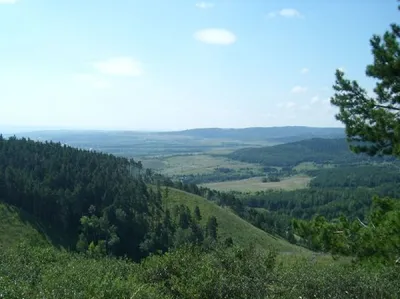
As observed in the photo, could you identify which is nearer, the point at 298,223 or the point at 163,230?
the point at 298,223

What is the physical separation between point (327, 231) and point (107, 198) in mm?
87508

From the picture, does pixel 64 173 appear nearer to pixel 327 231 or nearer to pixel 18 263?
pixel 18 263

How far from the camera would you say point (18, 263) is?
21781mm

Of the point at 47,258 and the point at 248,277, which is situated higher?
the point at 248,277

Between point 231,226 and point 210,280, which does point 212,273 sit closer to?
point 210,280

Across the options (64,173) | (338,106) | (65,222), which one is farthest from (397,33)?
(64,173)

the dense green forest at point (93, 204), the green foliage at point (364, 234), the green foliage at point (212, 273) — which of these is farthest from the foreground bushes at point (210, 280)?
the dense green forest at point (93, 204)

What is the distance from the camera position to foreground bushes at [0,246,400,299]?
47.9 ft

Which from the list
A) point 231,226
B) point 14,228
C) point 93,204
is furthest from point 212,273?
point 231,226

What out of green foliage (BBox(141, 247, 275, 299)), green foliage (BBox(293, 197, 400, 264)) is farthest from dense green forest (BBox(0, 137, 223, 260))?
green foliage (BBox(141, 247, 275, 299))

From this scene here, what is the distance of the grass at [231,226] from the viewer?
338 feet

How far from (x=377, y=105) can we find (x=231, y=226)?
306 ft

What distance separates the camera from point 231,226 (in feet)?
359

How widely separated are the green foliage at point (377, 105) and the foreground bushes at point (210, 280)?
18.5ft
